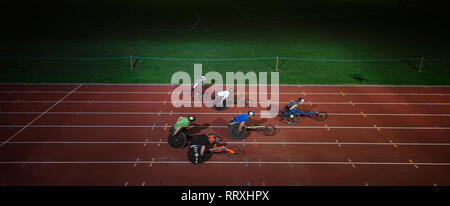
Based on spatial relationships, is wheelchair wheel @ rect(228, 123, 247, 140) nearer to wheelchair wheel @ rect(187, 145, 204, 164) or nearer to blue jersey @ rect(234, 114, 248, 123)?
blue jersey @ rect(234, 114, 248, 123)

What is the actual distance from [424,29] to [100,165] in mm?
26076

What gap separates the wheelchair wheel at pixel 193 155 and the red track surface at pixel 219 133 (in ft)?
0.54

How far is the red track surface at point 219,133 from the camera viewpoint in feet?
23.5

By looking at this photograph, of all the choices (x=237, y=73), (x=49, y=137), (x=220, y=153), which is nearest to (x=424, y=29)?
(x=237, y=73)

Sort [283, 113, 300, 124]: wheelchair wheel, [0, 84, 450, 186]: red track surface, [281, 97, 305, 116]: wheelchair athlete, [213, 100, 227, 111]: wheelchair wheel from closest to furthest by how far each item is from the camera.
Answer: [0, 84, 450, 186]: red track surface → [281, 97, 305, 116]: wheelchair athlete → [283, 113, 300, 124]: wheelchair wheel → [213, 100, 227, 111]: wheelchair wheel

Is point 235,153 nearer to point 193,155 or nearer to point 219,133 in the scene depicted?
point 219,133

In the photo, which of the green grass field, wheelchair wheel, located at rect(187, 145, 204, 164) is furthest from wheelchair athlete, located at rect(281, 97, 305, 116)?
wheelchair wheel, located at rect(187, 145, 204, 164)

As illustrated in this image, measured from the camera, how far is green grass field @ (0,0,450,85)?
13430mm

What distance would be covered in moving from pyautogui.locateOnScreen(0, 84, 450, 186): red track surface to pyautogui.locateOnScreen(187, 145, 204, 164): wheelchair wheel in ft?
0.54

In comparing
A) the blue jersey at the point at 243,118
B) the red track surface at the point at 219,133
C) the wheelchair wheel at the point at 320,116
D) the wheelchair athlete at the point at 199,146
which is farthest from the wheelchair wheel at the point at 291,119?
the wheelchair athlete at the point at 199,146

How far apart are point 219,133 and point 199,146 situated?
64.4 inches

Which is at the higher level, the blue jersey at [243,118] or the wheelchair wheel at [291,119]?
the blue jersey at [243,118]

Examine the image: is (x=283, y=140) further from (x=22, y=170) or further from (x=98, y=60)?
(x=98, y=60)

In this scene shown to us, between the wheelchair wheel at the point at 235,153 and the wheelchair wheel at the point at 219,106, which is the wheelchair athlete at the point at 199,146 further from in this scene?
the wheelchair wheel at the point at 219,106
